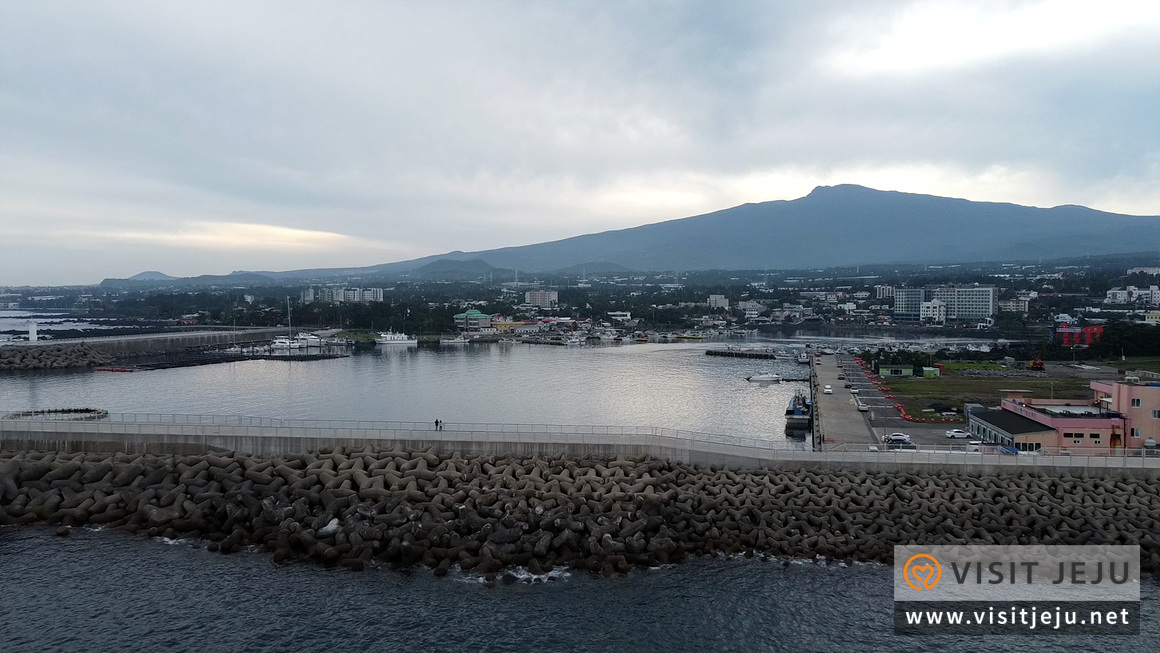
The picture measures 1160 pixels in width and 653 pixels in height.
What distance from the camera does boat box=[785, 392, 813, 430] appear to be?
18.5 metres

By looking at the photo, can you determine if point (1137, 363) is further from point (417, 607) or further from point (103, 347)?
point (103, 347)

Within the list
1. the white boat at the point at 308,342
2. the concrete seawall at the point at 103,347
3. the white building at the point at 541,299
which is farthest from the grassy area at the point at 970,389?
the white building at the point at 541,299

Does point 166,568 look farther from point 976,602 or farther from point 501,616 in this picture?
point 976,602

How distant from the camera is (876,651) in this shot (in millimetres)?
6887

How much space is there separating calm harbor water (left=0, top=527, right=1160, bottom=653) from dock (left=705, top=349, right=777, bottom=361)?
98.9 ft

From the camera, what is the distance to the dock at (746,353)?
1494 inches

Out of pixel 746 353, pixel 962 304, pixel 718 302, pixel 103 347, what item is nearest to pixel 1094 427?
pixel 746 353

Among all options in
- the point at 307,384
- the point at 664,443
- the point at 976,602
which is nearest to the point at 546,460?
the point at 664,443

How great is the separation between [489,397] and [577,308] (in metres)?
49.3

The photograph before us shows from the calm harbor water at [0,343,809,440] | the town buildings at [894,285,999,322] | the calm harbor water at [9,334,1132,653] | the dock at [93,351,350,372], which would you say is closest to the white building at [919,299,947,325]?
the town buildings at [894,285,999,322]

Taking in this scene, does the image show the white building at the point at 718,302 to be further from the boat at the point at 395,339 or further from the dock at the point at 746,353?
the boat at the point at 395,339

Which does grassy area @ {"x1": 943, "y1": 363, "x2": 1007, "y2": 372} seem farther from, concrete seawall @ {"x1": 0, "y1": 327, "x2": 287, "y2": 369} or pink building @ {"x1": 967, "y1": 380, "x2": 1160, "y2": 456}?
concrete seawall @ {"x1": 0, "y1": 327, "x2": 287, "y2": 369}

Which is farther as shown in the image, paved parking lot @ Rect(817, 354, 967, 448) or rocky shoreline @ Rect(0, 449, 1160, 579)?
paved parking lot @ Rect(817, 354, 967, 448)

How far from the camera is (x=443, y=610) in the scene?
7555 millimetres
